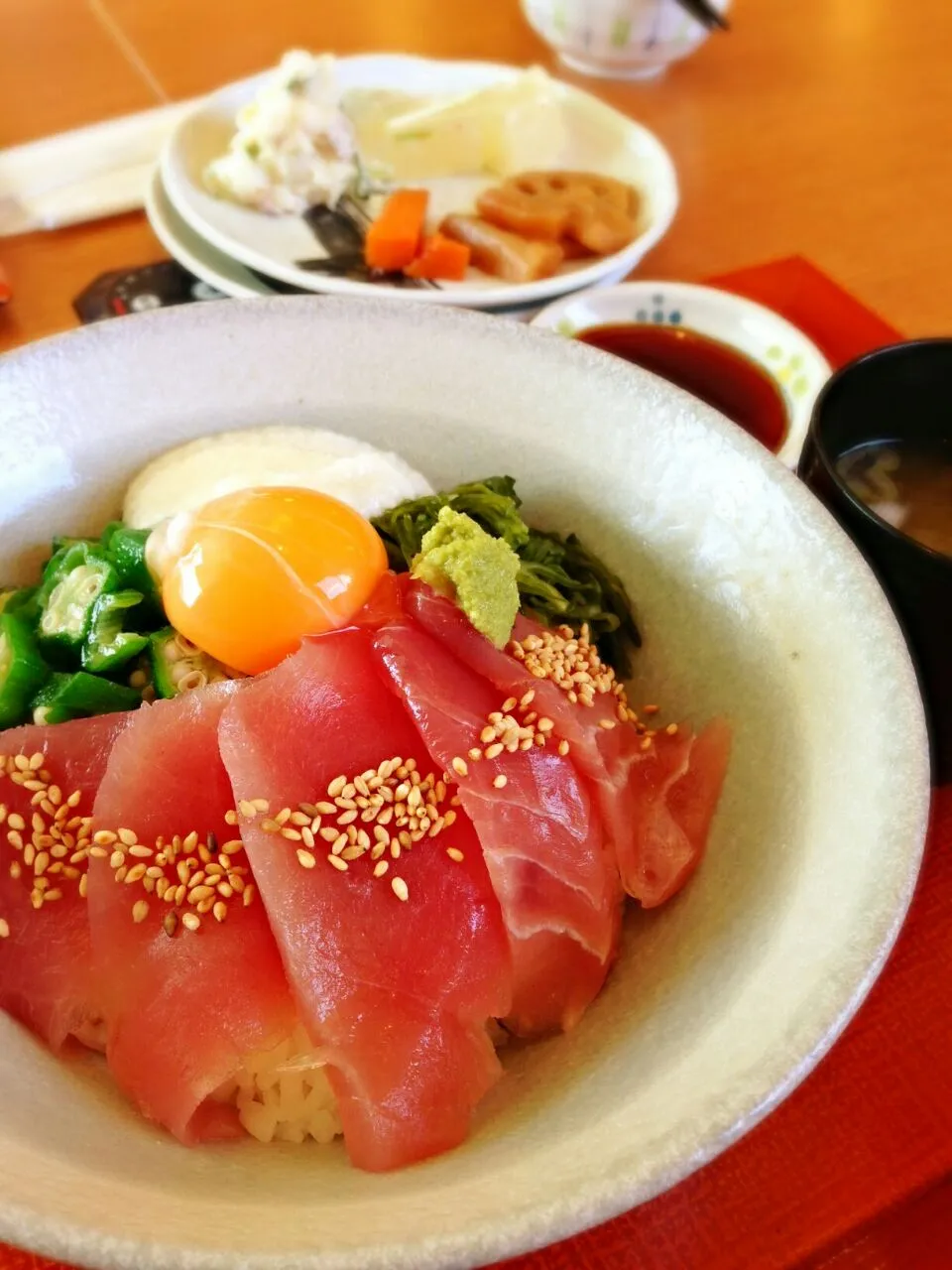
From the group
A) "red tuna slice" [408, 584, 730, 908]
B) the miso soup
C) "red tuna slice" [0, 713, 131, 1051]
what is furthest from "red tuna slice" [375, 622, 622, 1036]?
the miso soup

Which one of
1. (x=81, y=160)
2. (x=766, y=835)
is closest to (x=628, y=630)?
(x=766, y=835)

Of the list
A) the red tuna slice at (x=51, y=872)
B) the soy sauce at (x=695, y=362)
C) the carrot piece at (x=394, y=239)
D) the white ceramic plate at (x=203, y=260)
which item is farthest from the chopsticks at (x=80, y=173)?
the red tuna slice at (x=51, y=872)

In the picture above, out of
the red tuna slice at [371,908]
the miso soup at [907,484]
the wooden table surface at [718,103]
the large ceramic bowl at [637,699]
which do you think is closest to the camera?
the large ceramic bowl at [637,699]

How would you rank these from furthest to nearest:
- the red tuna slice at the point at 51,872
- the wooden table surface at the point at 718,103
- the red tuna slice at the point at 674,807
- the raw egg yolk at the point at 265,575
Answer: the wooden table surface at the point at 718,103, the raw egg yolk at the point at 265,575, the red tuna slice at the point at 674,807, the red tuna slice at the point at 51,872

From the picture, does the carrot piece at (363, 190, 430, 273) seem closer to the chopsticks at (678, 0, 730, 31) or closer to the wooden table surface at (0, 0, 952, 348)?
the wooden table surface at (0, 0, 952, 348)

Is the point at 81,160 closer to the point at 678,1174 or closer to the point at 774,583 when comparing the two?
the point at 774,583

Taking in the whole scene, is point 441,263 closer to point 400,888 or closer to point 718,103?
point 718,103

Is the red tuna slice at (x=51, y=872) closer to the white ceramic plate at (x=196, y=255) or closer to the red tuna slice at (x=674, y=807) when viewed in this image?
the red tuna slice at (x=674, y=807)
